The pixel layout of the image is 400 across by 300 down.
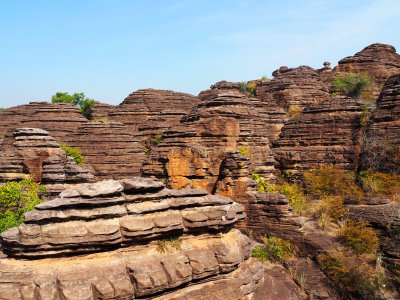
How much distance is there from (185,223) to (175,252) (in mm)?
760

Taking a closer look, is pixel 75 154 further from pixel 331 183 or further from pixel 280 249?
pixel 331 183

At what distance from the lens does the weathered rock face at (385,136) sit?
19.0 meters

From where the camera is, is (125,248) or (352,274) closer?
(125,248)

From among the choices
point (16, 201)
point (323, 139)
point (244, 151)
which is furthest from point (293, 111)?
point (16, 201)

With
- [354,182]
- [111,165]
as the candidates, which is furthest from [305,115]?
[111,165]

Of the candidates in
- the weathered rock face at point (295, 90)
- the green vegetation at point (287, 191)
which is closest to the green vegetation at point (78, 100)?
the weathered rock face at point (295, 90)

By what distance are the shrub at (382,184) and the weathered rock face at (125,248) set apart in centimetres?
1261

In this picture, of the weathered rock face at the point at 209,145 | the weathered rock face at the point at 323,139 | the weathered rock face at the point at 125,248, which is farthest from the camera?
the weathered rock face at the point at 323,139

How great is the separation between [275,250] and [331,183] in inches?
325

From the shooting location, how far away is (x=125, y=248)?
23.1 ft

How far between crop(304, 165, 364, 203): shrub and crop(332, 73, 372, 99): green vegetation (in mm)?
18485

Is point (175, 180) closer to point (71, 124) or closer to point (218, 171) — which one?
point (218, 171)

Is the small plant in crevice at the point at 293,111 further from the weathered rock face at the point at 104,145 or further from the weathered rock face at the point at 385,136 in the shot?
the weathered rock face at the point at 104,145

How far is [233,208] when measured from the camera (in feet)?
30.0
